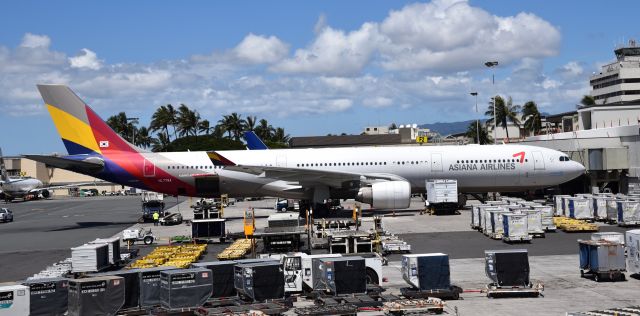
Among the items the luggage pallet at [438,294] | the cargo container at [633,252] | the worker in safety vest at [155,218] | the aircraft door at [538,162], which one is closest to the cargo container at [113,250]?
the luggage pallet at [438,294]

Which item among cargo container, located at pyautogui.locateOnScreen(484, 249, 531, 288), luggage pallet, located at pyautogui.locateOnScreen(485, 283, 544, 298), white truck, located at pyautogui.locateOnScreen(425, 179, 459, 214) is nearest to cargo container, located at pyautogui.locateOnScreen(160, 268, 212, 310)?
luggage pallet, located at pyautogui.locateOnScreen(485, 283, 544, 298)

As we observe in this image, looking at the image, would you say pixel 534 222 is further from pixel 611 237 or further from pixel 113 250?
pixel 113 250

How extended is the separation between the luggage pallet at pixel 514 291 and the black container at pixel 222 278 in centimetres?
830

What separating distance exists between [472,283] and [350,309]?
6.96 m

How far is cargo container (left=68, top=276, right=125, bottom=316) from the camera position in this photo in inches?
760

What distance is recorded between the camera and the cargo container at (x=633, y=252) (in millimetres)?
23875

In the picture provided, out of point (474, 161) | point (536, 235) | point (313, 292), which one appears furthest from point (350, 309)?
point (474, 161)

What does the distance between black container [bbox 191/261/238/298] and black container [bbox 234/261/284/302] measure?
1.05 metres

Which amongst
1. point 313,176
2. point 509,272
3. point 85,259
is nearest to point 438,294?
point 509,272

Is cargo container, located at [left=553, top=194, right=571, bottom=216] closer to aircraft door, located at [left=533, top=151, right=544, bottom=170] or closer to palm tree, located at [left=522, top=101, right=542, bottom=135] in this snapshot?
aircraft door, located at [left=533, top=151, right=544, bottom=170]

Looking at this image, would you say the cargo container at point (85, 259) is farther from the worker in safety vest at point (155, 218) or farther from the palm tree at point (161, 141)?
the palm tree at point (161, 141)

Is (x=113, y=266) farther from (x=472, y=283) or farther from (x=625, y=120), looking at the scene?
(x=625, y=120)

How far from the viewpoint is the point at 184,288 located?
2028 cm

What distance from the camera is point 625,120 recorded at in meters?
66.9
